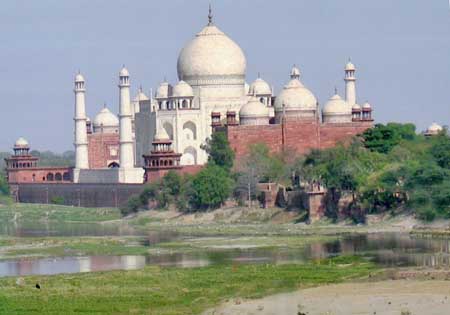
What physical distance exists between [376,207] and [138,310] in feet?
80.3

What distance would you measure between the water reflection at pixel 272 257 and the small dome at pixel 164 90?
93.5ft

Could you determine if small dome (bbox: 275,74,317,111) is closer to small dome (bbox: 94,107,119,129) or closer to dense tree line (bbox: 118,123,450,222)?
dense tree line (bbox: 118,123,450,222)

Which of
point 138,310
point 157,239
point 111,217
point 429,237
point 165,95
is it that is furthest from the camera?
point 165,95

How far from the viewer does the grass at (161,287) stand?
121ft

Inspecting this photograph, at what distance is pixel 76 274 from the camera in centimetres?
4409

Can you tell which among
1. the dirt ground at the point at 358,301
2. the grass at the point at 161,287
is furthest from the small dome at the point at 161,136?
the dirt ground at the point at 358,301

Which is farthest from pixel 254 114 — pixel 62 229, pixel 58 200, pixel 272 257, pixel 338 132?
pixel 272 257

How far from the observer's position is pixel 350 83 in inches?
3327

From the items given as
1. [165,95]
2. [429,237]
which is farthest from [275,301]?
[165,95]

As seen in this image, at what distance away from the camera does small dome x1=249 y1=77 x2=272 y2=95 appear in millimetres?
82188

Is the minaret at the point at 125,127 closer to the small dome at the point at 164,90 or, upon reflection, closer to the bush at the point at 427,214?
the small dome at the point at 164,90

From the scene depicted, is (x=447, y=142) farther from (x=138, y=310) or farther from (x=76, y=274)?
(x=138, y=310)

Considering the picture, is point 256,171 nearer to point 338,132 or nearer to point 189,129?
point 338,132

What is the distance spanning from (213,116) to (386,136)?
9.80 meters
